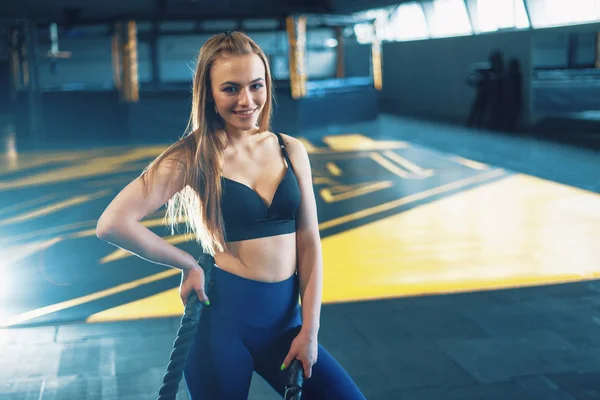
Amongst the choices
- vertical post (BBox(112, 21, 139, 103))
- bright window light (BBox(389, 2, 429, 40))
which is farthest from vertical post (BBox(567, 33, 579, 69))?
vertical post (BBox(112, 21, 139, 103))

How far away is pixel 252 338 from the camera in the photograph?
1.56 meters

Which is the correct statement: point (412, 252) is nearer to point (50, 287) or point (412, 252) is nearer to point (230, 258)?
point (50, 287)

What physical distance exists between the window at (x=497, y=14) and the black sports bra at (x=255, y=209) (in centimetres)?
1162

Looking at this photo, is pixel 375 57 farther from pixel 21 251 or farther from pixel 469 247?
pixel 21 251

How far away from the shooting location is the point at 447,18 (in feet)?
51.1

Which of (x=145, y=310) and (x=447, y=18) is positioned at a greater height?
(x=447, y=18)

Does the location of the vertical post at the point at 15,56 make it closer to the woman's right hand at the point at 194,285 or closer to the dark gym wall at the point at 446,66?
the dark gym wall at the point at 446,66

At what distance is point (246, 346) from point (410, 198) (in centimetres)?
491

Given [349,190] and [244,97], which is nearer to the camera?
[244,97]

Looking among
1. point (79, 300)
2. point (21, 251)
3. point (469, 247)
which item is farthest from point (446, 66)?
point (79, 300)

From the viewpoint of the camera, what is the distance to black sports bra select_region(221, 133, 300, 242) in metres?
1.51

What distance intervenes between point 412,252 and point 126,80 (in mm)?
7735

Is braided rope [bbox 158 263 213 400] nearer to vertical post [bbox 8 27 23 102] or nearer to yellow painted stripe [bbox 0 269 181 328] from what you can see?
yellow painted stripe [bbox 0 269 181 328]

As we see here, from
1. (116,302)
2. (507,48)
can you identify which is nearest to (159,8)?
(507,48)
